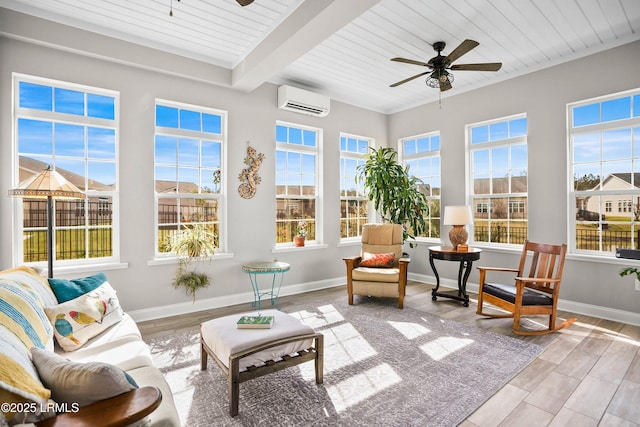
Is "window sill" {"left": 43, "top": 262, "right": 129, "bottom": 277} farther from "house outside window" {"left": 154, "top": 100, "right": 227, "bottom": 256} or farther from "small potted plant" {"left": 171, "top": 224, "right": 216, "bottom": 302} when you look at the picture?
"small potted plant" {"left": 171, "top": 224, "right": 216, "bottom": 302}

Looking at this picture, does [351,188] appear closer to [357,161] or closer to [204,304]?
[357,161]

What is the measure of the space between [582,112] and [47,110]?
6.11m

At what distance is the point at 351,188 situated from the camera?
19.5 feet

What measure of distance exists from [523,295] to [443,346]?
1.09 metres

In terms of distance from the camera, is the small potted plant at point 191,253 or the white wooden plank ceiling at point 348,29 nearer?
the white wooden plank ceiling at point 348,29

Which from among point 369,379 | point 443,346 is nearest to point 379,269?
point 443,346

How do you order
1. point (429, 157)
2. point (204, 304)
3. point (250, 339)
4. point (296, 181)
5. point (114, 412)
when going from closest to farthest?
point (114, 412), point (250, 339), point (204, 304), point (296, 181), point (429, 157)

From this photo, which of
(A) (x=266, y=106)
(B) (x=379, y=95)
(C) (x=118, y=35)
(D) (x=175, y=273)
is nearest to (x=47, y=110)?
(C) (x=118, y=35)

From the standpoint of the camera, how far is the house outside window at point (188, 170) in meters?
4.05

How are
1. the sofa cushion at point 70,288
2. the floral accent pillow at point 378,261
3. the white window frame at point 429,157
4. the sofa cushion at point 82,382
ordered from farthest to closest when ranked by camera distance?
1. the white window frame at point 429,157
2. the floral accent pillow at point 378,261
3. the sofa cushion at point 70,288
4. the sofa cushion at point 82,382

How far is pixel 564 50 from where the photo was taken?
3.98 m

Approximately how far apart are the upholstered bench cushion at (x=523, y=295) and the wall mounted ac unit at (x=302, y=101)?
3.41 metres

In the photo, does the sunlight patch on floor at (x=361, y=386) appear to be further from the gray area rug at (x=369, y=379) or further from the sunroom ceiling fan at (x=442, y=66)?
the sunroom ceiling fan at (x=442, y=66)

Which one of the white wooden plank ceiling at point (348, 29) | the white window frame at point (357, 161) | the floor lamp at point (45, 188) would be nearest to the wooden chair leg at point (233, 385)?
the floor lamp at point (45, 188)
